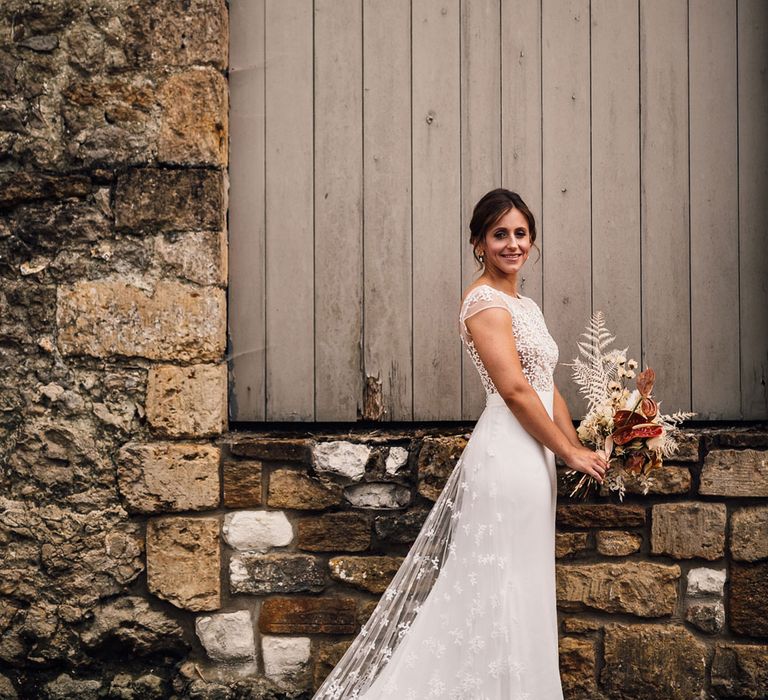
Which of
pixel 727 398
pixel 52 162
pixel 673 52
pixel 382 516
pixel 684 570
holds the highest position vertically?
pixel 673 52

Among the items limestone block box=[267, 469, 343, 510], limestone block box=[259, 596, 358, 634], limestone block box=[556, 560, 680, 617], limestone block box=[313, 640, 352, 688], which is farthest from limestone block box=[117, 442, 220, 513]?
limestone block box=[556, 560, 680, 617]

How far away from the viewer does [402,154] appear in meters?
3.41

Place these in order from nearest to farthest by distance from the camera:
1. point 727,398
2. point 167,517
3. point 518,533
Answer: point 518,533 < point 167,517 < point 727,398

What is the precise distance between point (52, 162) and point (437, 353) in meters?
1.70

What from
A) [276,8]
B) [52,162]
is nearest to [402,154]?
[276,8]

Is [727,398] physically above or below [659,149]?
below

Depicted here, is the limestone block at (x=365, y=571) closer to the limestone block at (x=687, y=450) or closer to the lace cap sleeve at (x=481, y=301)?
the lace cap sleeve at (x=481, y=301)

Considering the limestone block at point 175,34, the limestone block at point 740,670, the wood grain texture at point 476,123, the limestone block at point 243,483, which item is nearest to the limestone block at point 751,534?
the limestone block at point 740,670

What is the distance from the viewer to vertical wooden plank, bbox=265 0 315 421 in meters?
3.40

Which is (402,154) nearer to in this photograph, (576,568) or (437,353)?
(437,353)

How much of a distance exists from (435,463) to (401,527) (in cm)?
28

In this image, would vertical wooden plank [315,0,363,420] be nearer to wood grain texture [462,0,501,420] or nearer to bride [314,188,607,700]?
wood grain texture [462,0,501,420]

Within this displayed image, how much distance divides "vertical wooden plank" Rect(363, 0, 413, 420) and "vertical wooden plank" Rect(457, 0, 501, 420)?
233 mm

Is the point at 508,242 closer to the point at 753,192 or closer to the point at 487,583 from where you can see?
the point at 487,583
